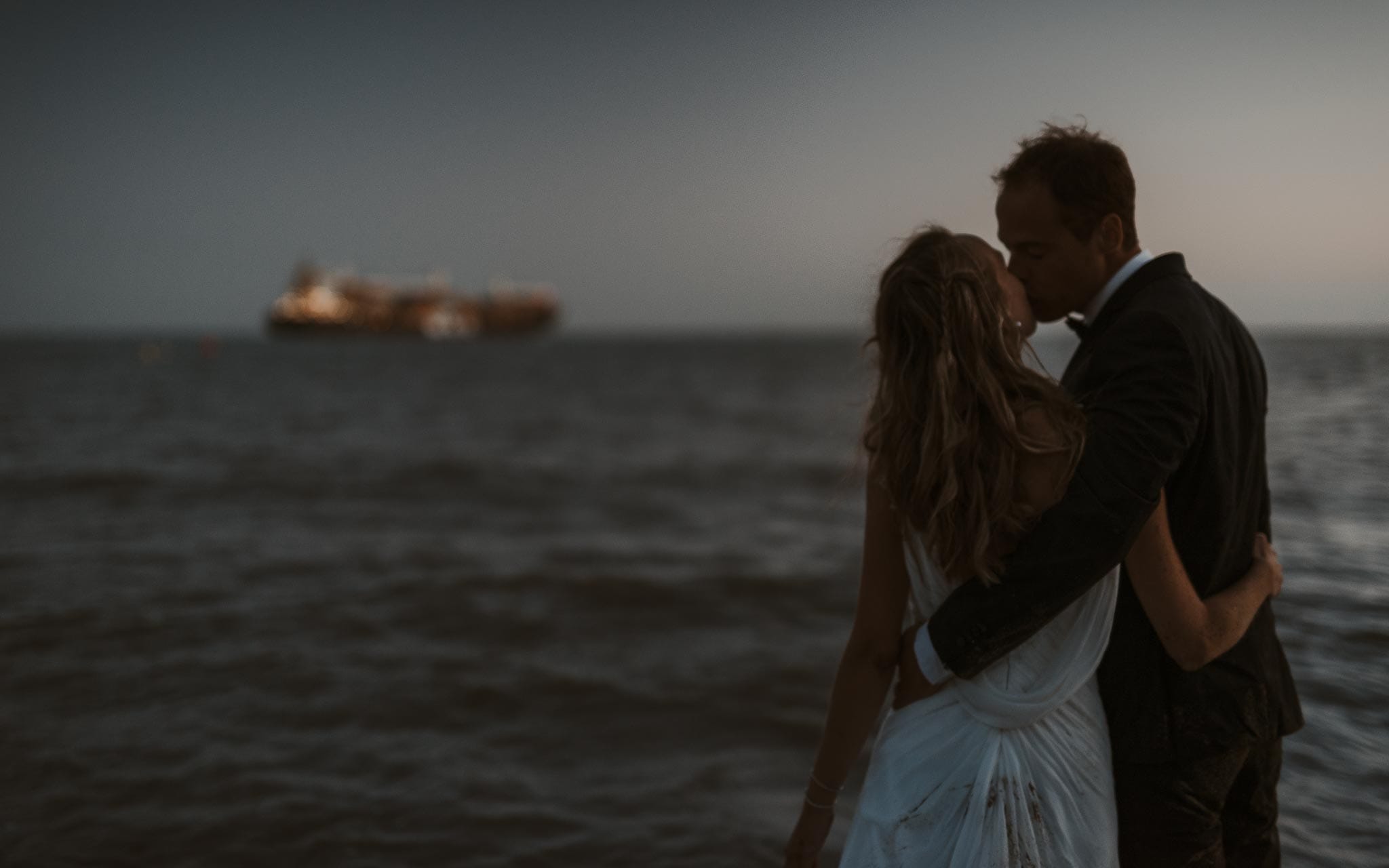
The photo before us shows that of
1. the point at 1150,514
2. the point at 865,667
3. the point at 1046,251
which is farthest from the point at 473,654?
the point at 1150,514

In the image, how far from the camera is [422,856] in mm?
4000

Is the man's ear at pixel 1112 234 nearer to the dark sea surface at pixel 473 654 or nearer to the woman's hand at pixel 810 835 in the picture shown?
the dark sea surface at pixel 473 654

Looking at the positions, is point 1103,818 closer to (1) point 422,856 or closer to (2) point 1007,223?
(2) point 1007,223

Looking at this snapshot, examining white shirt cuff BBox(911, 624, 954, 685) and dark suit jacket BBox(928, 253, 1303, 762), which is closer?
dark suit jacket BBox(928, 253, 1303, 762)

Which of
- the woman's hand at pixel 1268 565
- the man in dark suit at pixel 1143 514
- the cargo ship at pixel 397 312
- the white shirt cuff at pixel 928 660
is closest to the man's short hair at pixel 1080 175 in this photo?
the man in dark suit at pixel 1143 514

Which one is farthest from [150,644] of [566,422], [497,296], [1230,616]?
[497,296]

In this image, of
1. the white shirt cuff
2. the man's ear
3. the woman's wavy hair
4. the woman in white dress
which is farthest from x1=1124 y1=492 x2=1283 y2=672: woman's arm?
the man's ear

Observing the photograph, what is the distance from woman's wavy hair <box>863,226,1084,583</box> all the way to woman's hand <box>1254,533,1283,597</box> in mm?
624

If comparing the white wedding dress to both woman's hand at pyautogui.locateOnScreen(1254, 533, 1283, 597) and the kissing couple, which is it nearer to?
the kissing couple

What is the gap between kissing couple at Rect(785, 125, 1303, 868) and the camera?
1.75 metres

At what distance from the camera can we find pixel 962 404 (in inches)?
69.4

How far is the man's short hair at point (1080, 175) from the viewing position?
2.00m

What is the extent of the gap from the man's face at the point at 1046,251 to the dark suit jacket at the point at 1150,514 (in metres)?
0.08

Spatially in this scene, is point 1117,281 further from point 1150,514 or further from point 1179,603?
point 1179,603
